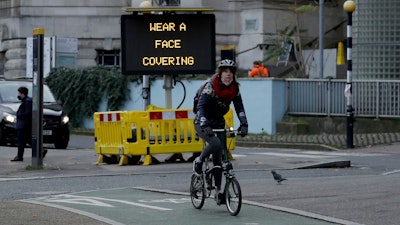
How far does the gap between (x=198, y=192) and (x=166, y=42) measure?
8.96 m

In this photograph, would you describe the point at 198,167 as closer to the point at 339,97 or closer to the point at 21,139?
the point at 21,139

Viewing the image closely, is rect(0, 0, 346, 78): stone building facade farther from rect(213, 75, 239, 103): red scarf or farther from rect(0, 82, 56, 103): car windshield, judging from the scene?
rect(213, 75, 239, 103): red scarf

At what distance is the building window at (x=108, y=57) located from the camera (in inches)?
1795

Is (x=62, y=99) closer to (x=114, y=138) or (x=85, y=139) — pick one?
(x=85, y=139)

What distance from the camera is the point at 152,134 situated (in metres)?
21.8

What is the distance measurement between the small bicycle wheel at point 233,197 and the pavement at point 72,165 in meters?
1.61

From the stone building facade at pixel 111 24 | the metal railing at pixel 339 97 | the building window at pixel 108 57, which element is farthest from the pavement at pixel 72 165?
the building window at pixel 108 57

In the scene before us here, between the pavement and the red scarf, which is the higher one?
the red scarf

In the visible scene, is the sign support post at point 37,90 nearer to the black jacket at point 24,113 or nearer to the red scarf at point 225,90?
the black jacket at point 24,113

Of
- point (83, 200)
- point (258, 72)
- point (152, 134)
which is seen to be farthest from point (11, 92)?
point (83, 200)

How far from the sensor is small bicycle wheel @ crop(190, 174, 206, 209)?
13812 millimetres

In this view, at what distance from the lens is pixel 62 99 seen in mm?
39812

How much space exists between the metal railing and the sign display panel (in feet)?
31.5

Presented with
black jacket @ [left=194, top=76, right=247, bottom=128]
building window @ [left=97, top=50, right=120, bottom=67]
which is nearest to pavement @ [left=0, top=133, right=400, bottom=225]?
black jacket @ [left=194, top=76, right=247, bottom=128]
